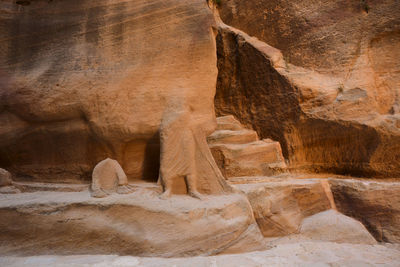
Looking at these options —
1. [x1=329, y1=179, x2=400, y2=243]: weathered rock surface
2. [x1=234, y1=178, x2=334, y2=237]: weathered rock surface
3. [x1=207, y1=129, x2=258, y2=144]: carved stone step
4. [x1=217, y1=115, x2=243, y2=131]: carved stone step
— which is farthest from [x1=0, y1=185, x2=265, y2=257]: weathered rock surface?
[x1=217, y1=115, x2=243, y2=131]: carved stone step

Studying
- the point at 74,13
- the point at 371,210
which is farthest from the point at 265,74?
the point at 74,13

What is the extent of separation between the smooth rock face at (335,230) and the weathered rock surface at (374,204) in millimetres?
258

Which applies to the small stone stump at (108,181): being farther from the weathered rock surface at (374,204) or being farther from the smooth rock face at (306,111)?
the weathered rock surface at (374,204)

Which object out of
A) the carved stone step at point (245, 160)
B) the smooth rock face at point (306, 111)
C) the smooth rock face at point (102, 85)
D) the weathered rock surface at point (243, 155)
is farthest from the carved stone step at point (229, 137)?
the smooth rock face at point (102, 85)

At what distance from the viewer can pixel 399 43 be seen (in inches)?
203

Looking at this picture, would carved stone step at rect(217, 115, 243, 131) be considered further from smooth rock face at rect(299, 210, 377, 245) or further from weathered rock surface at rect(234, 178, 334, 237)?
smooth rock face at rect(299, 210, 377, 245)

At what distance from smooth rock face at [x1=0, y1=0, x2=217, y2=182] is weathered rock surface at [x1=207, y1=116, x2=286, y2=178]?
0.91m

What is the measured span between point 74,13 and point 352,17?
5.23 meters

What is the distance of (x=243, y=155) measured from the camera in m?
4.73

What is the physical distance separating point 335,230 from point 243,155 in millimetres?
1763

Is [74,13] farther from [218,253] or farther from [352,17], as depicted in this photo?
[352,17]

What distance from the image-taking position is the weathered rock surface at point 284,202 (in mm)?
3791

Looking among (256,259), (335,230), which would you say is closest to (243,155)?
(335,230)

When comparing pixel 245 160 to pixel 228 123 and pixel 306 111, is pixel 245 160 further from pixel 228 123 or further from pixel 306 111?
pixel 306 111
